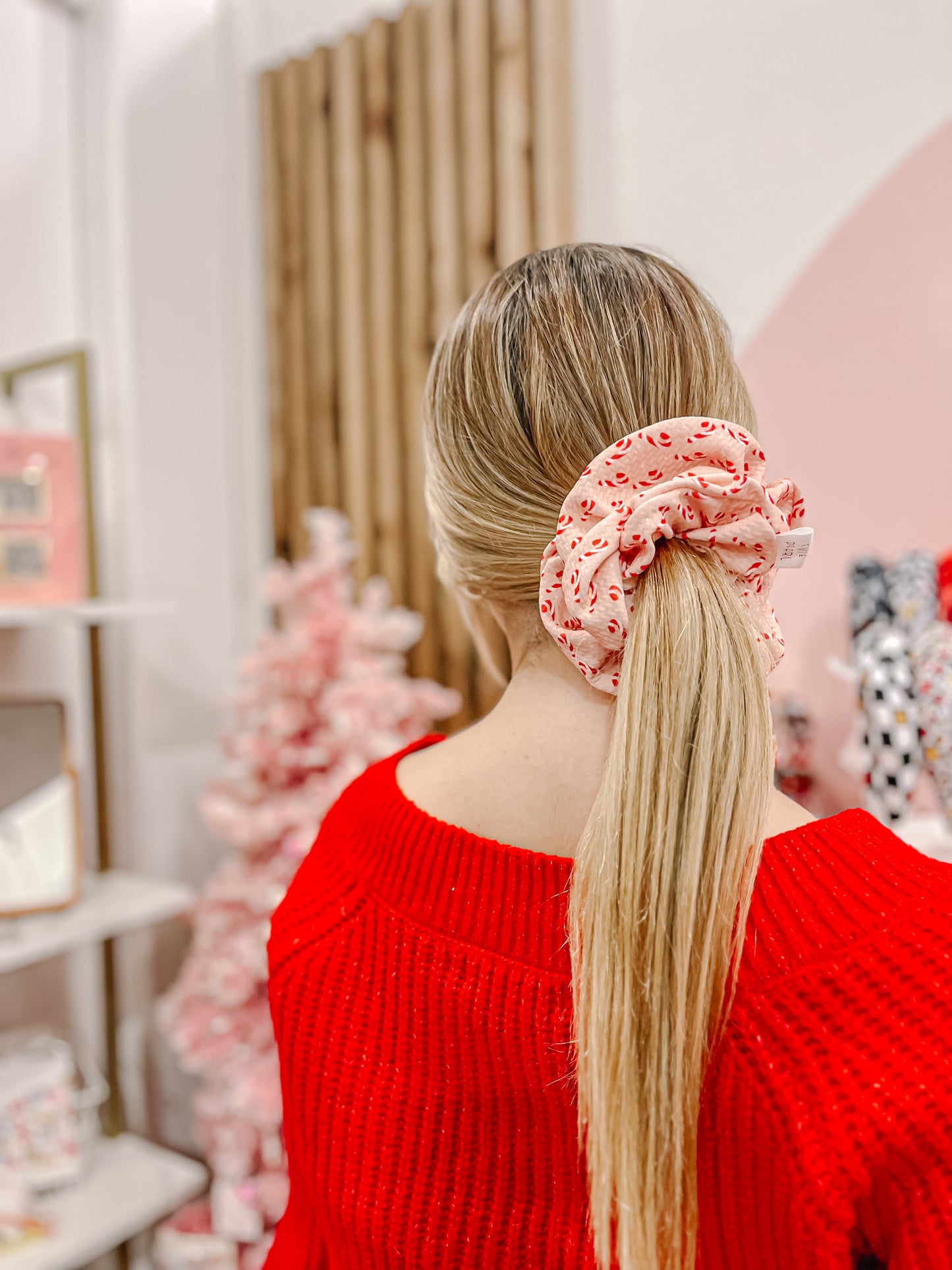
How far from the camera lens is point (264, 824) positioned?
1906 millimetres

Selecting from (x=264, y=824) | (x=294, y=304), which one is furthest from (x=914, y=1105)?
(x=294, y=304)

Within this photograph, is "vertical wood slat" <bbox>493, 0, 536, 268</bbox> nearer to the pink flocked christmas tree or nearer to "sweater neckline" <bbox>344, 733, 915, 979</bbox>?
the pink flocked christmas tree

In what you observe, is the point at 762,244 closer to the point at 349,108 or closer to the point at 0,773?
the point at 349,108

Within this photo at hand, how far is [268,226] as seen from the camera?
2506mm

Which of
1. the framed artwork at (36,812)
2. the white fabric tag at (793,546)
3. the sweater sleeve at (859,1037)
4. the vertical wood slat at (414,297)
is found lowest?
the framed artwork at (36,812)

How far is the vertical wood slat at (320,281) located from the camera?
2385 mm

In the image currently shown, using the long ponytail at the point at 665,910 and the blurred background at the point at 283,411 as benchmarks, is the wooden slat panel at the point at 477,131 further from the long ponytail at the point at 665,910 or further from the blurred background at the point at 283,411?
the long ponytail at the point at 665,910

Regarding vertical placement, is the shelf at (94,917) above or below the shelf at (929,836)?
below

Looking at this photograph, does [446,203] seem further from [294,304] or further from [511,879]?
[511,879]

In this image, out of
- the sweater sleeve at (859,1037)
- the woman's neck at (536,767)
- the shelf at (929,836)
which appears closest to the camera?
the sweater sleeve at (859,1037)

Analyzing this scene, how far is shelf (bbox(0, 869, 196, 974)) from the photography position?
1.71 metres

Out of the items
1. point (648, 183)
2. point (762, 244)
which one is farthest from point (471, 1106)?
point (648, 183)

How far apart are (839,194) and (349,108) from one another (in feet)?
4.12

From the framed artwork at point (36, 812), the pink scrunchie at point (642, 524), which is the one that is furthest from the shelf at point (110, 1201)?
the pink scrunchie at point (642, 524)
